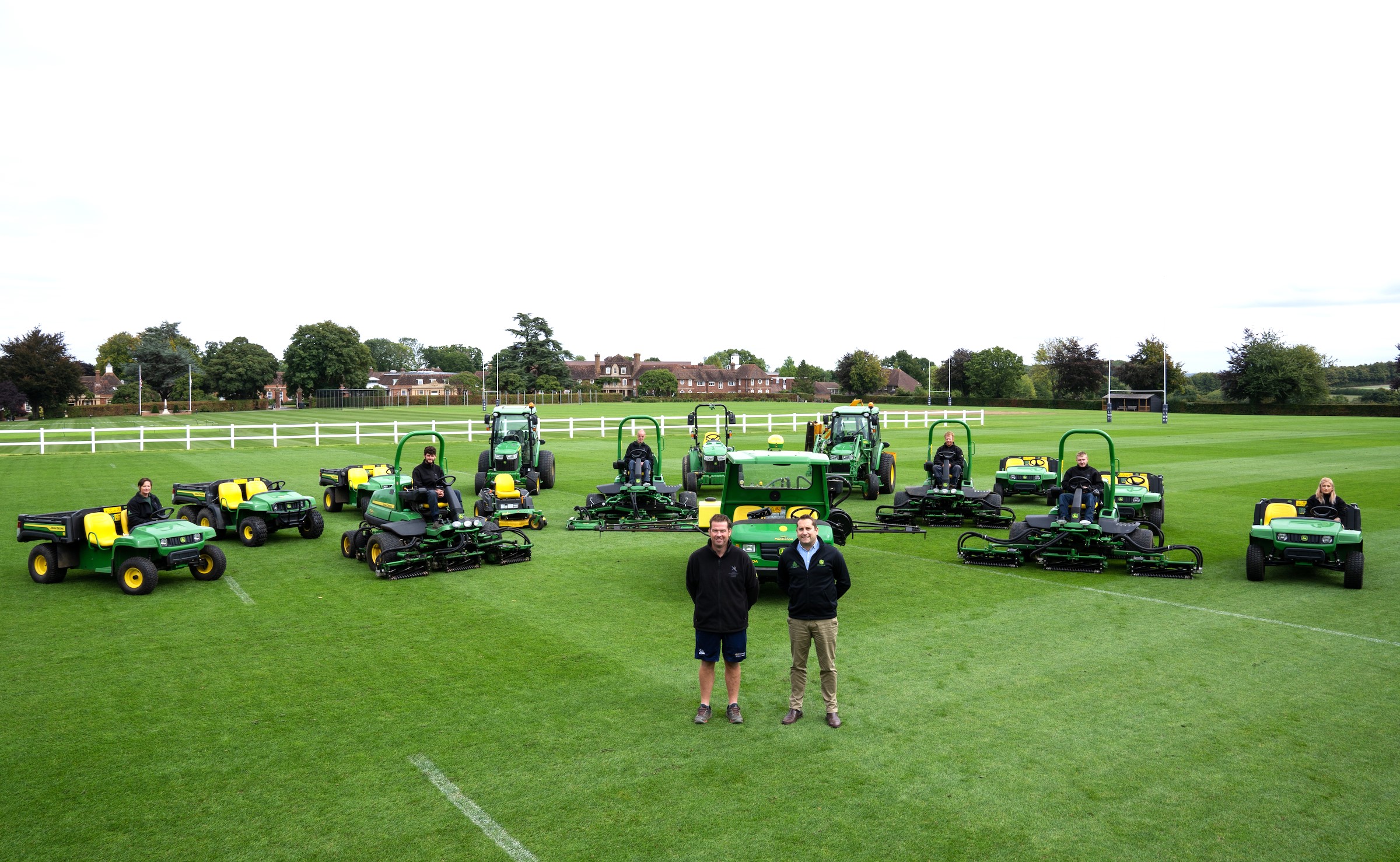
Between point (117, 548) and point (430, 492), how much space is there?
4.26 m

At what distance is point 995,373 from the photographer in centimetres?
11300

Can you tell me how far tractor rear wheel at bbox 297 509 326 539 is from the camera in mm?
16500

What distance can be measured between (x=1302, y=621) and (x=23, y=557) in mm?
→ 18890

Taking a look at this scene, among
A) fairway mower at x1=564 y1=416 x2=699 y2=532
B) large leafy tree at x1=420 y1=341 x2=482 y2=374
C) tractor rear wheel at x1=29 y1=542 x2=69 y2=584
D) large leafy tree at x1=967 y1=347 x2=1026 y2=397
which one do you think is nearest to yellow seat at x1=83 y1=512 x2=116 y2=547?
tractor rear wheel at x1=29 y1=542 x2=69 y2=584

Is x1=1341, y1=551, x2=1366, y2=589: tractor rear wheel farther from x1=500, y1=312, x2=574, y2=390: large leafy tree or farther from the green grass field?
x1=500, y1=312, x2=574, y2=390: large leafy tree

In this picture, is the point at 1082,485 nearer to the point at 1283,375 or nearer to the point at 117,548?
the point at 117,548

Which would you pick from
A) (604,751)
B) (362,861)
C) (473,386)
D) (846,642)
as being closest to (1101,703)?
(846,642)

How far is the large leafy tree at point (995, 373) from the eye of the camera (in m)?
113

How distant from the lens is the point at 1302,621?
10.7m

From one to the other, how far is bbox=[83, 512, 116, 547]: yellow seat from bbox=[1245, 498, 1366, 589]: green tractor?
16421mm

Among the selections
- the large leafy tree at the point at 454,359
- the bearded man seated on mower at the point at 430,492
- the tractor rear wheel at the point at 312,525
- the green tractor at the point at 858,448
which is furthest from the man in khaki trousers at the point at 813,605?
the large leafy tree at the point at 454,359

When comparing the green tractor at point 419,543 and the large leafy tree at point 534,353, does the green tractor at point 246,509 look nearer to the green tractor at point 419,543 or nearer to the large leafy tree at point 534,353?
the green tractor at point 419,543

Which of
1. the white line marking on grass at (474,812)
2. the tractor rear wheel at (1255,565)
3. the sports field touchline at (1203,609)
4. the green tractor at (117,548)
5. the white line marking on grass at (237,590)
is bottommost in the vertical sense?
the white line marking on grass at (474,812)

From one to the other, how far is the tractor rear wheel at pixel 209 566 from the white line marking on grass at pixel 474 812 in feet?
25.7
